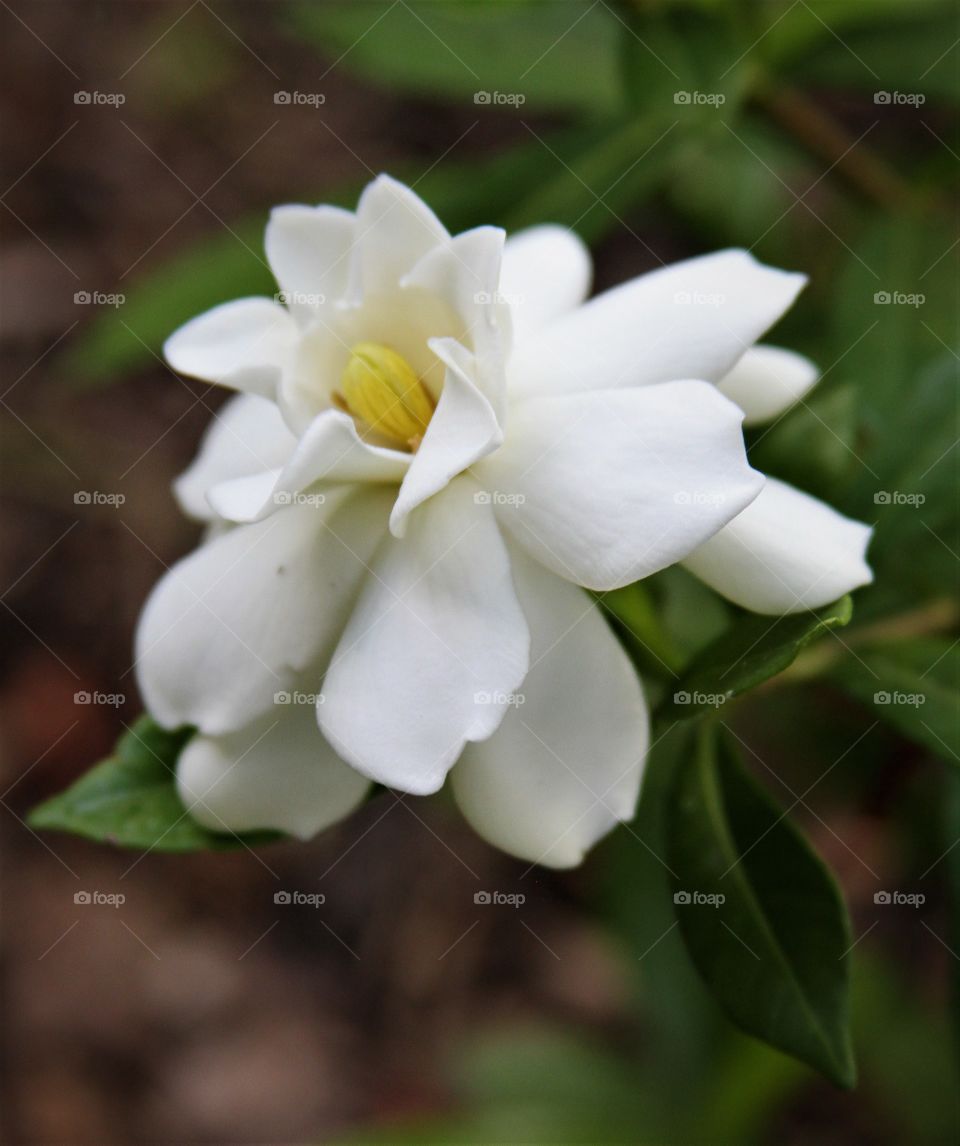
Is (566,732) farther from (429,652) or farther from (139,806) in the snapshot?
(139,806)

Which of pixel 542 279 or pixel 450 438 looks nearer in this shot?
pixel 450 438

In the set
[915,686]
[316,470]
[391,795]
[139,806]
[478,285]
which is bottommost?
[391,795]

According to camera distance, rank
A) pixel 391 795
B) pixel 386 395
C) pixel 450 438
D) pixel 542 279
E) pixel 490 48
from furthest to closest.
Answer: pixel 490 48, pixel 391 795, pixel 542 279, pixel 386 395, pixel 450 438

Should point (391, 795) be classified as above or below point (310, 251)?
below

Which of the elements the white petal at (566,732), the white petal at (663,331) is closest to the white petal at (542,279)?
the white petal at (663,331)

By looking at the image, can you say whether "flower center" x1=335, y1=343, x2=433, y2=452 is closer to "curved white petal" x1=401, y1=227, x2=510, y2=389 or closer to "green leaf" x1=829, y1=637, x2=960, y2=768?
"curved white petal" x1=401, y1=227, x2=510, y2=389

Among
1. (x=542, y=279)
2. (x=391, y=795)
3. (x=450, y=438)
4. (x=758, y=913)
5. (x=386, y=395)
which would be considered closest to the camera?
(x=450, y=438)

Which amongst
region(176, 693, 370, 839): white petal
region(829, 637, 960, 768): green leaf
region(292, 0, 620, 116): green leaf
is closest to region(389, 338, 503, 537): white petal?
region(176, 693, 370, 839): white petal

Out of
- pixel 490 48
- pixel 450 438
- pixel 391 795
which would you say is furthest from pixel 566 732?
pixel 490 48
